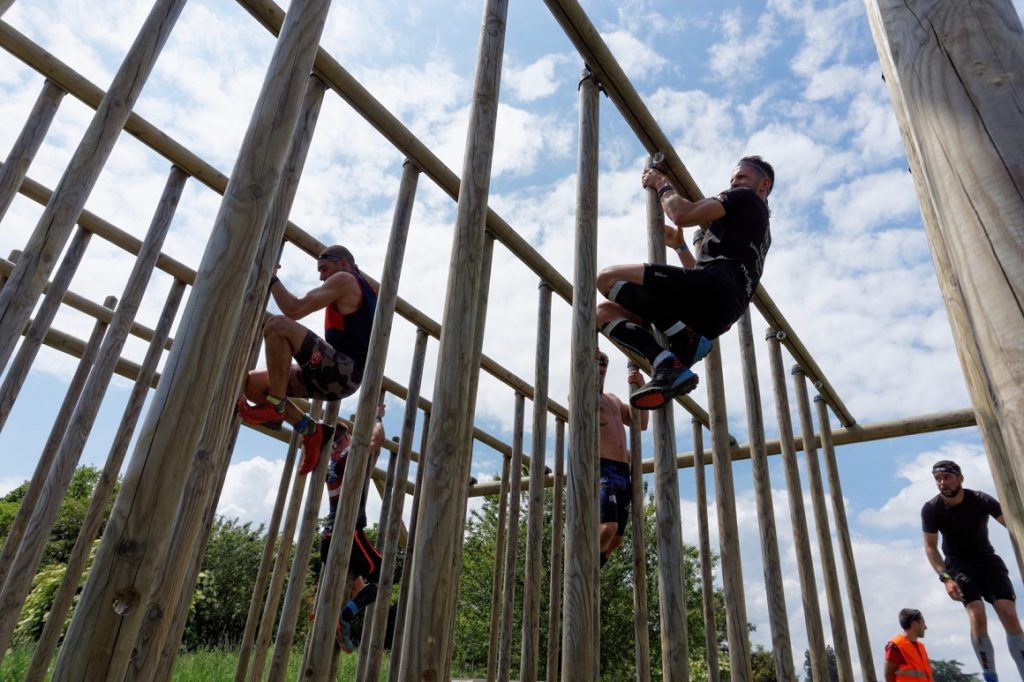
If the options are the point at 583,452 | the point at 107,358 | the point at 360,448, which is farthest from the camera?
the point at 107,358

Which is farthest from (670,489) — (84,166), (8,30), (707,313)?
(8,30)

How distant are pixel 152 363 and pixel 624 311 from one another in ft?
8.93

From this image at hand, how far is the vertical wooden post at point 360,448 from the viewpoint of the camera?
2.74m

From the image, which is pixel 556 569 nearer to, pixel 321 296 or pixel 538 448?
pixel 538 448

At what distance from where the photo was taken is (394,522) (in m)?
4.74

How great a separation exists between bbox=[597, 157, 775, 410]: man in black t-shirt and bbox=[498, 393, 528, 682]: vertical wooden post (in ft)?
8.10

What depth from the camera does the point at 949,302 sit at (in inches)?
56.6

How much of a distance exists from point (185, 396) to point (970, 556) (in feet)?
22.5

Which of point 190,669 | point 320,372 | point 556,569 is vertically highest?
point 320,372

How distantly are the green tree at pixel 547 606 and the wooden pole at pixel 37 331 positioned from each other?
14.1m

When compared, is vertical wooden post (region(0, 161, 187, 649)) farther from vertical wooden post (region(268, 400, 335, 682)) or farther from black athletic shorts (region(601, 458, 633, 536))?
black athletic shorts (region(601, 458, 633, 536))

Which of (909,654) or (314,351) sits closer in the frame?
(314,351)

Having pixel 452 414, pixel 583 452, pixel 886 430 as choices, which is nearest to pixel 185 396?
pixel 452 414

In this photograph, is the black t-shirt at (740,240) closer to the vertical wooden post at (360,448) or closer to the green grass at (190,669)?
the vertical wooden post at (360,448)
